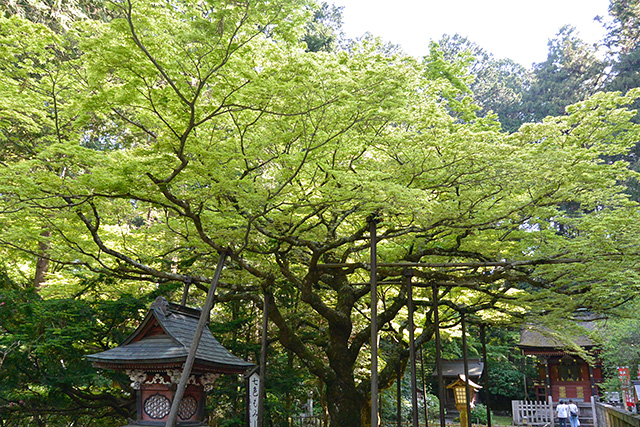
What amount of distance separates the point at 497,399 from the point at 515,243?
1924cm

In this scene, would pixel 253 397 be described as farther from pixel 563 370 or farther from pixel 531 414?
pixel 563 370

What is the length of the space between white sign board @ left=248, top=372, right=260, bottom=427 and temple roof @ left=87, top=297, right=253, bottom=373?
406 millimetres

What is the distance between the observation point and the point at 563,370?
66.7 ft

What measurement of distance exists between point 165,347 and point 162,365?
0.28m

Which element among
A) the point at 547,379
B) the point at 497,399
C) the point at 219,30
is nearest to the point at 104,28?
the point at 219,30

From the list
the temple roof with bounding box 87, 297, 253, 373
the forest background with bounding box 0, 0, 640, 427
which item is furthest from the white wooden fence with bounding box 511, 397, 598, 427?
the temple roof with bounding box 87, 297, 253, 373

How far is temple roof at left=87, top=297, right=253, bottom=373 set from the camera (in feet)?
19.8

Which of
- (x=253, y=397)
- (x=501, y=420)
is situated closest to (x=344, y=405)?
(x=253, y=397)

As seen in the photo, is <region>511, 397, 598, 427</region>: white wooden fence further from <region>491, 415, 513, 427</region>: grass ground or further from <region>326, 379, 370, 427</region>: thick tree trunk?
<region>326, 379, 370, 427</region>: thick tree trunk

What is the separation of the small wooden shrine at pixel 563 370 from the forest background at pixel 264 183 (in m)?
6.84

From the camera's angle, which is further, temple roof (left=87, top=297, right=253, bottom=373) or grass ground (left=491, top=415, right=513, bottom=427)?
grass ground (left=491, top=415, right=513, bottom=427)

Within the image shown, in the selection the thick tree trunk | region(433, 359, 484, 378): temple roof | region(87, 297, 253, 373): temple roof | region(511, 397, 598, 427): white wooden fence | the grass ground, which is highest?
region(87, 297, 253, 373): temple roof

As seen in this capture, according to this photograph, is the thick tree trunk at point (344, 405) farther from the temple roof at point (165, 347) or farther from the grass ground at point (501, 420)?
the grass ground at point (501, 420)

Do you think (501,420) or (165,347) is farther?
(501,420)
